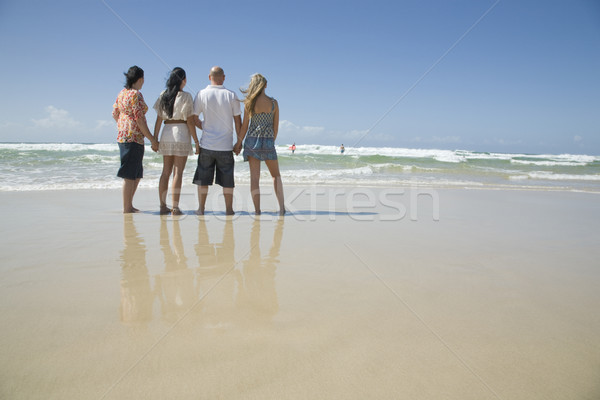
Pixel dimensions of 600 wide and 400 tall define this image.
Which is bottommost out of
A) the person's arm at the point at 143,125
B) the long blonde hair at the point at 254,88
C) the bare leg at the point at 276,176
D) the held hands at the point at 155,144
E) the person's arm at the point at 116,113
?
the bare leg at the point at 276,176

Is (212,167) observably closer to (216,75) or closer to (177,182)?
(177,182)

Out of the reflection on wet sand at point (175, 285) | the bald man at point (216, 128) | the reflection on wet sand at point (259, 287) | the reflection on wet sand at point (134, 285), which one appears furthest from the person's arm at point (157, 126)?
the reflection on wet sand at point (259, 287)

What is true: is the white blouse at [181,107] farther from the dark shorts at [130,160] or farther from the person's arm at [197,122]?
the dark shorts at [130,160]

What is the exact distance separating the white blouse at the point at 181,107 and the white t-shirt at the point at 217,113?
0.07 metres

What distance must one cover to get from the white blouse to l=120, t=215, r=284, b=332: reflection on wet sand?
1.73 meters

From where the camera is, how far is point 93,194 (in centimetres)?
621

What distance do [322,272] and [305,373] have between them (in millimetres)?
1139

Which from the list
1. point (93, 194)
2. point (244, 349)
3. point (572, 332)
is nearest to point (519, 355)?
point (572, 332)

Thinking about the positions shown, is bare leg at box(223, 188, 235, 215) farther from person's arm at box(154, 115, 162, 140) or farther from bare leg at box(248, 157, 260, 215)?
person's arm at box(154, 115, 162, 140)

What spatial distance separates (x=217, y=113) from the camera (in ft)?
14.2

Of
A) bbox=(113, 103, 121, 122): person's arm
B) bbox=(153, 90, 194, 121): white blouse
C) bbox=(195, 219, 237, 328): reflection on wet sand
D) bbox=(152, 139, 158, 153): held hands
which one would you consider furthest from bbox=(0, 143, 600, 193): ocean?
bbox=(195, 219, 237, 328): reflection on wet sand

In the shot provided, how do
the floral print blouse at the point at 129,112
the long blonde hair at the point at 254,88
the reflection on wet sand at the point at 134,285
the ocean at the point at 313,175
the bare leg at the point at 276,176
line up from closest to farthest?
1. the reflection on wet sand at the point at 134,285
2. the floral print blouse at the point at 129,112
3. the long blonde hair at the point at 254,88
4. the bare leg at the point at 276,176
5. the ocean at the point at 313,175

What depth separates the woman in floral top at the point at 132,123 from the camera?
425cm

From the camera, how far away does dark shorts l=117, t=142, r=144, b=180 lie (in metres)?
4.34
